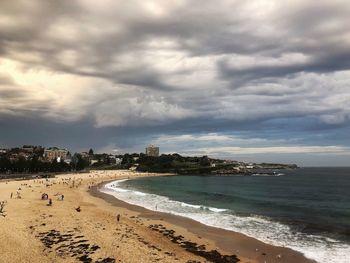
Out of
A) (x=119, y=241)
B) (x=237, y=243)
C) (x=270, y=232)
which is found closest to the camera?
(x=119, y=241)

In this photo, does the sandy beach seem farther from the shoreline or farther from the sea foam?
the sea foam

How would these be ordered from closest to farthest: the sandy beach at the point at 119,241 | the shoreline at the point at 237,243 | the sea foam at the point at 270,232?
1. the sandy beach at the point at 119,241
2. the shoreline at the point at 237,243
3. the sea foam at the point at 270,232

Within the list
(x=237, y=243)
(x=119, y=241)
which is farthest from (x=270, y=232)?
(x=119, y=241)

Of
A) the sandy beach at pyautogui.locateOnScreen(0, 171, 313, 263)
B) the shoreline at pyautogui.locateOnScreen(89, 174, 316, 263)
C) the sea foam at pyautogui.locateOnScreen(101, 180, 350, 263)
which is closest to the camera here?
the sandy beach at pyautogui.locateOnScreen(0, 171, 313, 263)

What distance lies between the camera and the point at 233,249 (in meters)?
26.3

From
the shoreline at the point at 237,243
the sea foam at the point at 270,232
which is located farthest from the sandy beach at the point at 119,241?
the sea foam at the point at 270,232

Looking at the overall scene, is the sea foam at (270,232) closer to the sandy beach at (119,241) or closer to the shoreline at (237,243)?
the shoreline at (237,243)

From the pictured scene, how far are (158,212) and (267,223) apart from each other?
43.5 ft

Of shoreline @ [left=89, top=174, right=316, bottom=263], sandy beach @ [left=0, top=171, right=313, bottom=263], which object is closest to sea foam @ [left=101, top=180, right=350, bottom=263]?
shoreline @ [left=89, top=174, right=316, bottom=263]

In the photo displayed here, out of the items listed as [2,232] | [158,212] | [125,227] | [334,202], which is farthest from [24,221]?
[334,202]

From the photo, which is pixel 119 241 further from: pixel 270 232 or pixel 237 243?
pixel 270 232

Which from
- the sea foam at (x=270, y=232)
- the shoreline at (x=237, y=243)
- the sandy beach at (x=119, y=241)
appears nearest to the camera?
the sandy beach at (x=119, y=241)

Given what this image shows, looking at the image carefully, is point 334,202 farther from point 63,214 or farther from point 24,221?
point 24,221

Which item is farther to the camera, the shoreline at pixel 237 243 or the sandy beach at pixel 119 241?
the shoreline at pixel 237 243
